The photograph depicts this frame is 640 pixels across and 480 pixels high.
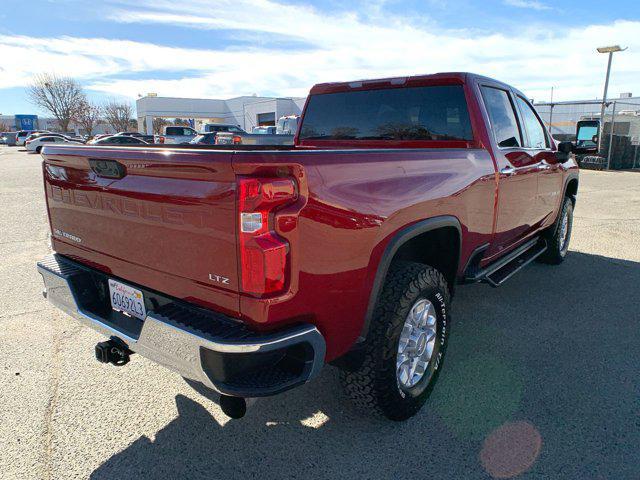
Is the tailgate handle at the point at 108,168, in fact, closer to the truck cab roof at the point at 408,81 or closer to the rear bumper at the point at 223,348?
the rear bumper at the point at 223,348

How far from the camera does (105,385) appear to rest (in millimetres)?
3094

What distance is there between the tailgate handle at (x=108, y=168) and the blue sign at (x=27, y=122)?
336 ft

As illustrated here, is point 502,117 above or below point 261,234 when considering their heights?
above

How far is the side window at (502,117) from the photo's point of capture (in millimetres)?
3727

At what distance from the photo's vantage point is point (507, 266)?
415cm

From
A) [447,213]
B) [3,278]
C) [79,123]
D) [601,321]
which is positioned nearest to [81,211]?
[447,213]

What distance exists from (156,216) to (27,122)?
341ft

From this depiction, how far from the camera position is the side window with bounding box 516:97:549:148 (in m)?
4.48

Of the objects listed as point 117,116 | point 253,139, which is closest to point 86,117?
point 117,116

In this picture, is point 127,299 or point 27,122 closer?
point 127,299

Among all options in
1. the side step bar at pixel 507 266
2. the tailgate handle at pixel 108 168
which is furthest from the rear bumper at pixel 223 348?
the side step bar at pixel 507 266

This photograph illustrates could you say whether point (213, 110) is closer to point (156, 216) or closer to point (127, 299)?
point (127, 299)

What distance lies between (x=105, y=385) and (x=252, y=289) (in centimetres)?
183

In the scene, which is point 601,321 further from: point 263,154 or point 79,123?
point 79,123
